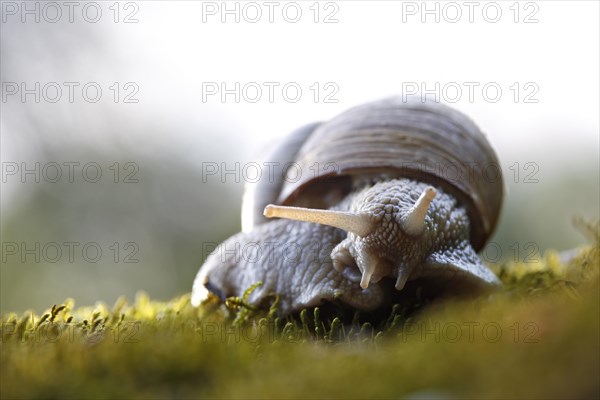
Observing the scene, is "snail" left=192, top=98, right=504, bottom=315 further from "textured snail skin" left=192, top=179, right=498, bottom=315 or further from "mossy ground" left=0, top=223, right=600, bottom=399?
"mossy ground" left=0, top=223, right=600, bottom=399

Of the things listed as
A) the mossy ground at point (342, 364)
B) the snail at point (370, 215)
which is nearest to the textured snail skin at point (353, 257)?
the snail at point (370, 215)

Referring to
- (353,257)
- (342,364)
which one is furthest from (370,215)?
(342,364)

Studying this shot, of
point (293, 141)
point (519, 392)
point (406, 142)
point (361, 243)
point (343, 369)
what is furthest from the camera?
point (293, 141)

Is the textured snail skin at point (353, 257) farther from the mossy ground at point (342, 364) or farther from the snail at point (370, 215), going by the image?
A: the mossy ground at point (342, 364)

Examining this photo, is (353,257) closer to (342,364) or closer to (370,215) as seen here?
(370,215)

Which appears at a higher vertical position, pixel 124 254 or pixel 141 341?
pixel 141 341

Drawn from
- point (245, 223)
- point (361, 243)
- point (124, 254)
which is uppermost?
point (361, 243)

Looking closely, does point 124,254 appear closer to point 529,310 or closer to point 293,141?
point 293,141

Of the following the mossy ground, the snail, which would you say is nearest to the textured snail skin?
the snail

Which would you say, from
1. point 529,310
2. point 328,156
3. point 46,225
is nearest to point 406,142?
point 328,156
